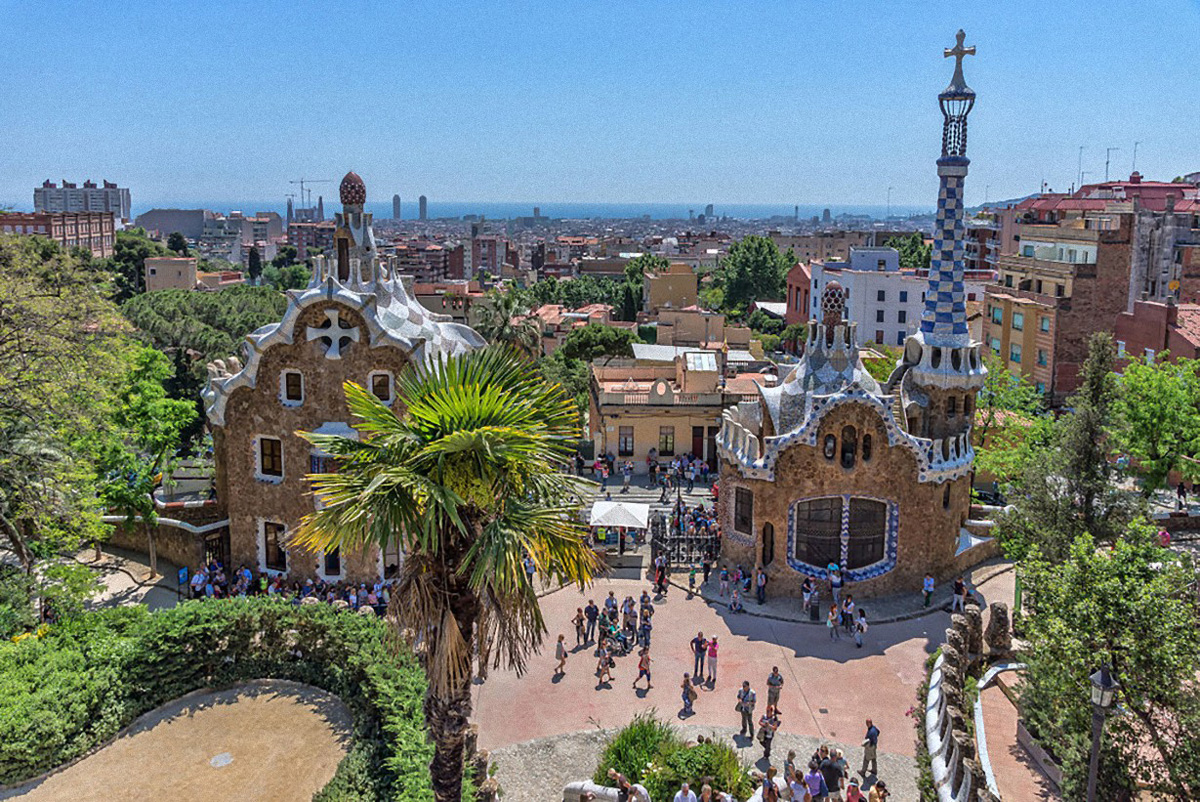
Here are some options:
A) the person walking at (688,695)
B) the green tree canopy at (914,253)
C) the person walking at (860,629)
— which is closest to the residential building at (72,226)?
the green tree canopy at (914,253)

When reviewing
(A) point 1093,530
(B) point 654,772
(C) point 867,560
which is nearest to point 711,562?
(C) point 867,560

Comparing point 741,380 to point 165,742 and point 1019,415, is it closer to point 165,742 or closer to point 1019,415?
point 1019,415

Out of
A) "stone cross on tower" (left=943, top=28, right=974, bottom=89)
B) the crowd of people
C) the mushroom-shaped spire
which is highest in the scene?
"stone cross on tower" (left=943, top=28, right=974, bottom=89)

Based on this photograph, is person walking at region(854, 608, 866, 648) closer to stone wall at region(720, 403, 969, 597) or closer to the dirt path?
stone wall at region(720, 403, 969, 597)

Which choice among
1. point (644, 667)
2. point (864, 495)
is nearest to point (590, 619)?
point (644, 667)

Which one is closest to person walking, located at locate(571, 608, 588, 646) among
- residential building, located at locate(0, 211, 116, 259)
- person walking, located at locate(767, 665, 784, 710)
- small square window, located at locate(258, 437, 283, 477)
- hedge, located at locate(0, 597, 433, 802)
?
person walking, located at locate(767, 665, 784, 710)

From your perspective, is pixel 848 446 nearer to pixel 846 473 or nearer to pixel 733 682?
pixel 846 473

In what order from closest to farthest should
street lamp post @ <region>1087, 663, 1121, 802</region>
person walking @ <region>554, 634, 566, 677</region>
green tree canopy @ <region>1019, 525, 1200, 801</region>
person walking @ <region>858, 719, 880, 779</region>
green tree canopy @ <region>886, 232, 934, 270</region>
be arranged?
1. street lamp post @ <region>1087, 663, 1121, 802</region>
2. green tree canopy @ <region>1019, 525, 1200, 801</region>
3. person walking @ <region>858, 719, 880, 779</region>
4. person walking @ <region>554, 634, 566, 677</region>
5. green tree canopy @ <region>886, 232, 934, 270</region>

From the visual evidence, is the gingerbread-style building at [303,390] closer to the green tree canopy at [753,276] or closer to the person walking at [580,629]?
the person walking at [580,629]
